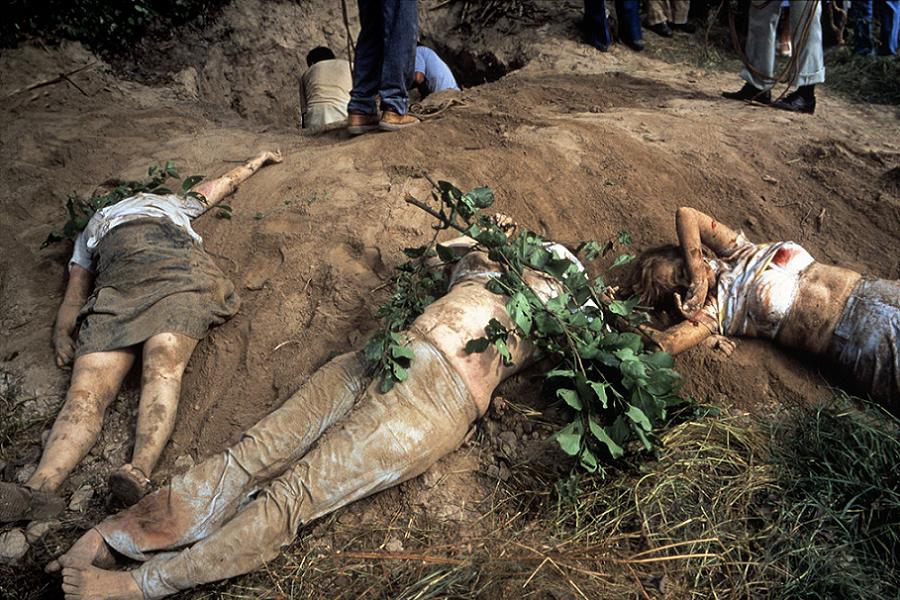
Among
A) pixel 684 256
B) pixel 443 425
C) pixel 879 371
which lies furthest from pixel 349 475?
pixel 879 371

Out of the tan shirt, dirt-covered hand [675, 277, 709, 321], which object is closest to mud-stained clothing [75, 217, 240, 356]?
dirt-covered hand [675, 277, 709, 321]

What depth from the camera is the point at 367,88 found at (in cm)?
463

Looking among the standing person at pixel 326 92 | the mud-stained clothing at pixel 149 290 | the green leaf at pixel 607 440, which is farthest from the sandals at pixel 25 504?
the standing person at pixel 326 92

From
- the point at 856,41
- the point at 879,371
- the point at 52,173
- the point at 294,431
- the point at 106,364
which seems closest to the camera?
the point at 294,431

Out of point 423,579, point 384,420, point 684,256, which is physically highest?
point 684,256

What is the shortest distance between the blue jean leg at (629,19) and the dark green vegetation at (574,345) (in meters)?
4.60

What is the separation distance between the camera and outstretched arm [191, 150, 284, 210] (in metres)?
4.00

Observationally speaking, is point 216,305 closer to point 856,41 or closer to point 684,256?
point 684,256

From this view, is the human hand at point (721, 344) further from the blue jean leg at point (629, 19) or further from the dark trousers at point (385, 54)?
the blue jean leg at point (629, 19)

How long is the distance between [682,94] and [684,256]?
9.22 feet

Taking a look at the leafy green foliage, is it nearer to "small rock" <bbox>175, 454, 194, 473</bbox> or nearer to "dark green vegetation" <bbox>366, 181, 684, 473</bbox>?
"small rock" <bbox>175, 454, 194, 473</bbox>

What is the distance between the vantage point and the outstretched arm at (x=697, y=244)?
3.01 meters

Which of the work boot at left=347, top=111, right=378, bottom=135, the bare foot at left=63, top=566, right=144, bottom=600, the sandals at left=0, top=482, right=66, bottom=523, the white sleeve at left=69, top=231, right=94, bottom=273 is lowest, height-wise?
the bare foot at left=63, top=566, right=144, bottom=600

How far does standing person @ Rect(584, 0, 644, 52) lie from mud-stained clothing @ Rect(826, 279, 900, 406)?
14.4 feet
